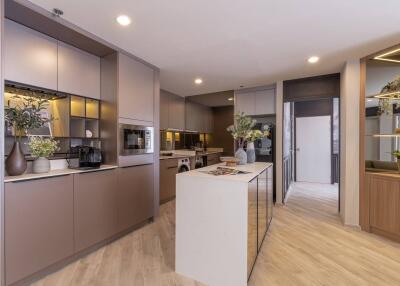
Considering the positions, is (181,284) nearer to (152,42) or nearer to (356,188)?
(152,42)

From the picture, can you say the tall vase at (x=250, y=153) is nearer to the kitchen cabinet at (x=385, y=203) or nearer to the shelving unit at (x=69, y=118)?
the kitchen cabinet at (x=385, y=203)

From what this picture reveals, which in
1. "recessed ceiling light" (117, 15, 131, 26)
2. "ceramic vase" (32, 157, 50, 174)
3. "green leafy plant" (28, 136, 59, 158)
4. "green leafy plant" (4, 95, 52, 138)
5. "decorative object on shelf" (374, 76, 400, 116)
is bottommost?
"ceramic vase" (32, 157, 50, 174)

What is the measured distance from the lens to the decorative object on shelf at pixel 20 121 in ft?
6.23

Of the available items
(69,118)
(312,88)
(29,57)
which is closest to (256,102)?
(312,88)

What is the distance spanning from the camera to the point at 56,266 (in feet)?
6.81

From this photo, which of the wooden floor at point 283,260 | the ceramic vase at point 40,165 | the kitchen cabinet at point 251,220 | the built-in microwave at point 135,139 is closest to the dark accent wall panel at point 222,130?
the wooden floor at point 283,260

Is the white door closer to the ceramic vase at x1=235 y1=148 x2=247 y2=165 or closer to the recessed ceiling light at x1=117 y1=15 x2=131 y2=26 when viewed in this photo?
the ceramic vase at x1=235 y1=148 x2=247 y2=165

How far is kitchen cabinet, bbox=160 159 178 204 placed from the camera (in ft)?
13.7

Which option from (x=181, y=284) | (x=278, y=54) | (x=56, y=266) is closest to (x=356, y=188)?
(x=278, y=54)

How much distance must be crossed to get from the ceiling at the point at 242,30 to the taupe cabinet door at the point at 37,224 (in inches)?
63.9

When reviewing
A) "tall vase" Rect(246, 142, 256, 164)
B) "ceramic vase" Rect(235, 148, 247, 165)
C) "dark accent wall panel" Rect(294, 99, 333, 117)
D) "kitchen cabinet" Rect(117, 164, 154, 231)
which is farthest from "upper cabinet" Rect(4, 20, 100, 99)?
"dark accent wall panel" Rect(294, 99, 333, 117)

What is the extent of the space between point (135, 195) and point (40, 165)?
4.00 feet

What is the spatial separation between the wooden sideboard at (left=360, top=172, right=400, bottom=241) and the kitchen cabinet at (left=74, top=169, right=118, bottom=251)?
3433 millimetres

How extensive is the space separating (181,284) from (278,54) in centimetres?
292
